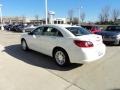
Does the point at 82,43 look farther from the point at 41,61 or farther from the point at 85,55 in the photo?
the point at 41,61

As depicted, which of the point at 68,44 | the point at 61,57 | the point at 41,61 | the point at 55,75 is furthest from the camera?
the point at 41,61

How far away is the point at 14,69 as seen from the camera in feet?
20.6

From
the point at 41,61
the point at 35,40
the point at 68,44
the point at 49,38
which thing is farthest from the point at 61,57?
the point at 35,40

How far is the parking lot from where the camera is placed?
4.86m

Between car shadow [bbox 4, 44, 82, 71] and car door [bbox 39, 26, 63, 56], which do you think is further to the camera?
car door [bbox 39, 26, 63, 56]

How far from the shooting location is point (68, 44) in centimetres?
620

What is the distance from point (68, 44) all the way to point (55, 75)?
3.87ft

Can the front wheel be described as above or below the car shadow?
above

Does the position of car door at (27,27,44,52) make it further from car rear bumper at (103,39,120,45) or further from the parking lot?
car rear bumper at (103,39,120,45)

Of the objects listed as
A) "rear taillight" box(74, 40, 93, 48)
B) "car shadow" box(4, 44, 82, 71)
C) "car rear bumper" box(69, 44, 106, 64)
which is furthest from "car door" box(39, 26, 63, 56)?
"car rear bumper" box(69, 44, 106, 64)

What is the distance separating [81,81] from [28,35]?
179 inches

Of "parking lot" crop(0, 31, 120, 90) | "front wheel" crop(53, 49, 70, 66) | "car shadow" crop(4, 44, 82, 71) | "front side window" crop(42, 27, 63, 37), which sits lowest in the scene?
"parking lot" crop(0, 31, 120, 90)

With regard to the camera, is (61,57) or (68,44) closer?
(68,44)

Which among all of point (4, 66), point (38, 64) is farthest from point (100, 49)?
point (4, 66)
